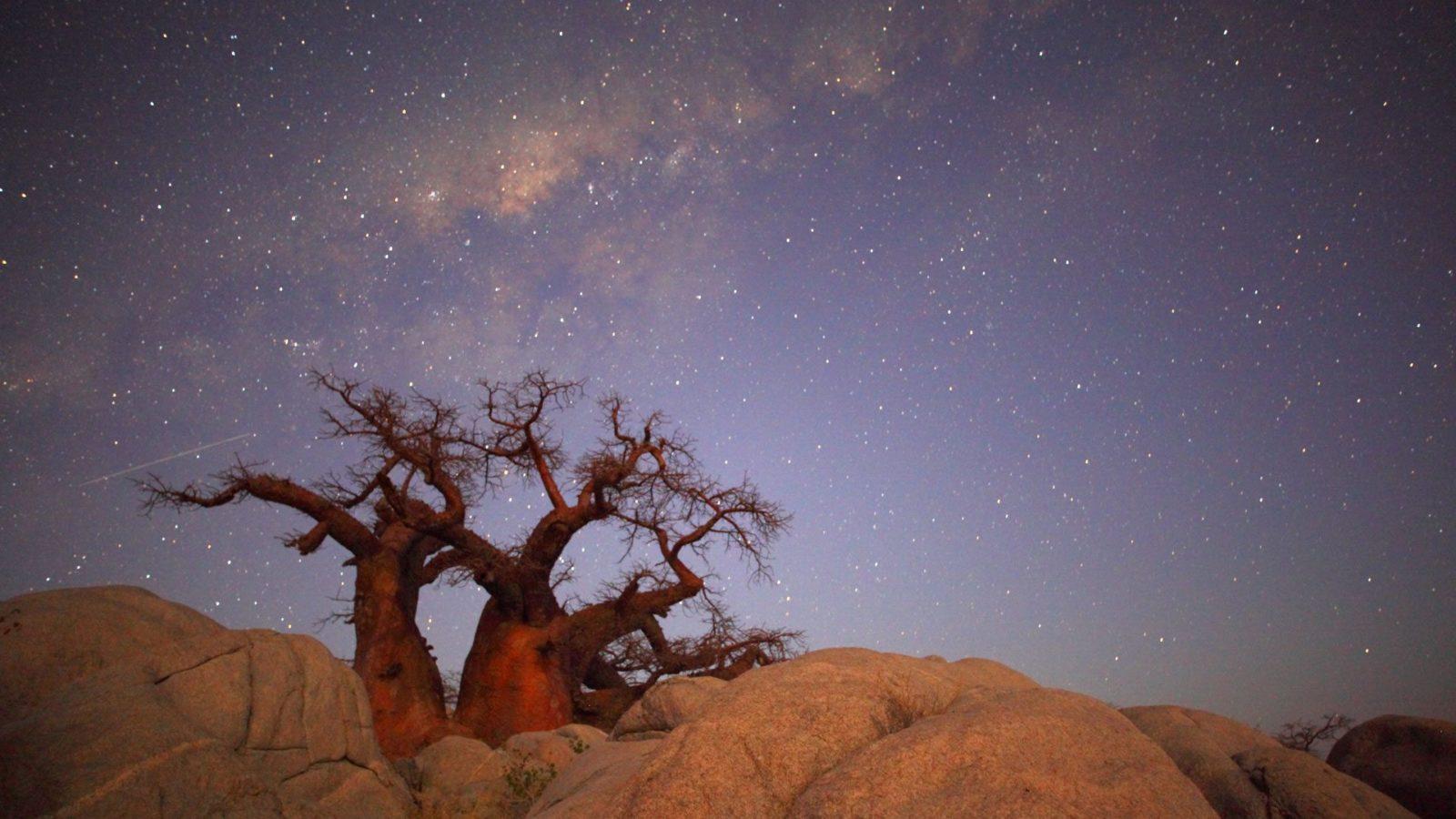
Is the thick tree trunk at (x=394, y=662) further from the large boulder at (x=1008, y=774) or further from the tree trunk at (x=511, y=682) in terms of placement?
the large boulder at (x=1008, y=774)

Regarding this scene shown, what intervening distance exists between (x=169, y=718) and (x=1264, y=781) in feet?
31.4

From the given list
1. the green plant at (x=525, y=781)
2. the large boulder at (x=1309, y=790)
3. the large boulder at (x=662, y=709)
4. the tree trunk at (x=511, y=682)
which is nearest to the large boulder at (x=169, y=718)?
the green plant at (x=525, y=781)

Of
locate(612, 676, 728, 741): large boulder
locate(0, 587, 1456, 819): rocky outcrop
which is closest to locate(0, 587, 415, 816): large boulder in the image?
locate(0, 587, 1456, 819): rocky outcrop

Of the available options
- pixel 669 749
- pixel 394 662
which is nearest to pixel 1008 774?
pixel 669 749

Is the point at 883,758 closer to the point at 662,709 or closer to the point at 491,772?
the point at 662,709

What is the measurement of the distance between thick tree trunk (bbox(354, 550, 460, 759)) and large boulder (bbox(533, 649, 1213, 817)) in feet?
30.5

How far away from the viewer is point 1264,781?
6695mm

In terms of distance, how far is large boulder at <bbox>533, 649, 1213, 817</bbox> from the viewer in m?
4.61

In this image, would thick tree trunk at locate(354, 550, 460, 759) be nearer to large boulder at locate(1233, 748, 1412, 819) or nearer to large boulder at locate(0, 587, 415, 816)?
large boulder at locate(0, 587, 415, 816)

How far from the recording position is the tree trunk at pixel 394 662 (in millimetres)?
13977

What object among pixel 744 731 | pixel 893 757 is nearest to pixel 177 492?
pixel 744 731

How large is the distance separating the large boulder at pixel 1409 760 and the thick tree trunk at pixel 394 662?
44.5 ft

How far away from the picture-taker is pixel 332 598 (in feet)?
48.7

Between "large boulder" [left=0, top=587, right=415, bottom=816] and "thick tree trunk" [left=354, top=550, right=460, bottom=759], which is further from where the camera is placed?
"thick tree trunk" [left=354, top=550, right=460, bottom=759]
